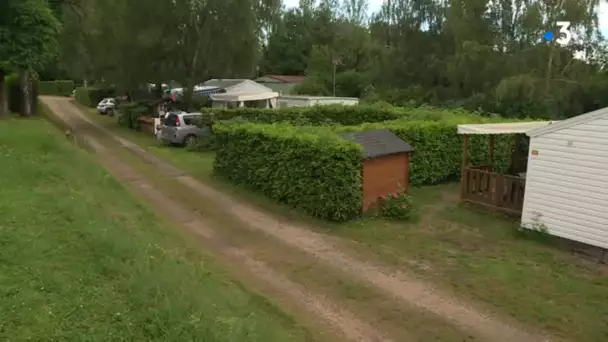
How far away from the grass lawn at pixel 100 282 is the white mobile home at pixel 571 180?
652cm

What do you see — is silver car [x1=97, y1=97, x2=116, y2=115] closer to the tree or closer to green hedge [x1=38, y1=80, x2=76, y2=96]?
the tree

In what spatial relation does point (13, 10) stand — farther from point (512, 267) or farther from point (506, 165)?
point (512, 267)

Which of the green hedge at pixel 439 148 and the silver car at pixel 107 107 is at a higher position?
the green hedge at pixel 439 148

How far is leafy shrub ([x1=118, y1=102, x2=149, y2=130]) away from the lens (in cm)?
3284

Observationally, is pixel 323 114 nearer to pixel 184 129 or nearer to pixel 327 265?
pixel 184 129

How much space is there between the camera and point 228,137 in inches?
617

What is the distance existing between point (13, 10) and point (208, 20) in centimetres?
1047

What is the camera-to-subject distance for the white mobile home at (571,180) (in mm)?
10070

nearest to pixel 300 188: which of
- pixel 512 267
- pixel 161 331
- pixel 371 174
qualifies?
pixel 371 174

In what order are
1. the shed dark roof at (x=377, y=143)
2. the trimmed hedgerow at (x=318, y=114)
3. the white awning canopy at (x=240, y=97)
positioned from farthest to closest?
the white awning canopy at (x=240, y=97) → the trimmed hedgerow at (x=318, y=114) → the shed dark roof at (x=377, y=143)

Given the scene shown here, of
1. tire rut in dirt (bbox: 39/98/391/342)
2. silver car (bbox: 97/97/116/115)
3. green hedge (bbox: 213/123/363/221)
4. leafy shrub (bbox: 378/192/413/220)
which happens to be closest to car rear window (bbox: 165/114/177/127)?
tire rut in dirt (bbox: 39/98/391/342)

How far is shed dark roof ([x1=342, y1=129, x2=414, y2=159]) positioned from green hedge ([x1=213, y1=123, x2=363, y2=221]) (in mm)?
494

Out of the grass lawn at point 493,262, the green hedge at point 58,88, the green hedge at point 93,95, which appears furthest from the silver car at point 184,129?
the green hedge at point 58,88

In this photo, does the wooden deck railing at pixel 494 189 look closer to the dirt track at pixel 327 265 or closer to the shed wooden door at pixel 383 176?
the shed wooden door at pixel 383 176
